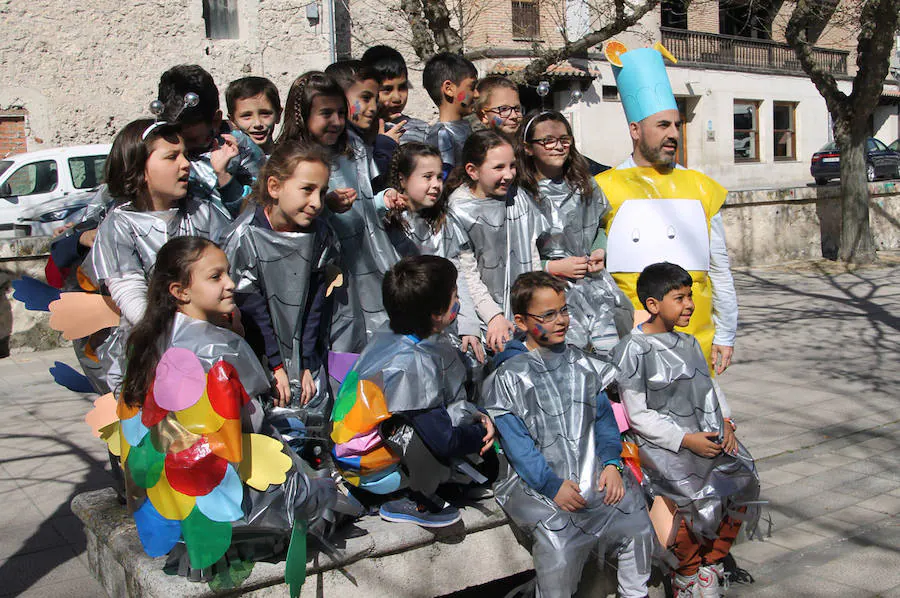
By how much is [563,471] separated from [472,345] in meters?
0.65

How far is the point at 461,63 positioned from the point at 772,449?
294 cm

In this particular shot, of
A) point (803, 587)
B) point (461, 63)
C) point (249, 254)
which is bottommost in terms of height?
point (803, 587)

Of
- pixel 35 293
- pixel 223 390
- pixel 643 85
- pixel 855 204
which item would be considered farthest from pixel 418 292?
pixel 855 204

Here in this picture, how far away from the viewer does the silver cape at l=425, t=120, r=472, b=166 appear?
4.32 metres

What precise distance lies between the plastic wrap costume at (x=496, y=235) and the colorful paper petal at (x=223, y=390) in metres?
1.30

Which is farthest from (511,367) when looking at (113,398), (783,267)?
(783,267)

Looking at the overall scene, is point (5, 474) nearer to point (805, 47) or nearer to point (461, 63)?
point (461, 63)

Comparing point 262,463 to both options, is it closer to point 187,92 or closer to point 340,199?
point 340,199

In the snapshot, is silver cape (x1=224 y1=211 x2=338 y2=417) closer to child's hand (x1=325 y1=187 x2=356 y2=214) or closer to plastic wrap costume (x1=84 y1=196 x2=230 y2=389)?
child's hand (x1=325 y1=187 x2=356 y2=214)

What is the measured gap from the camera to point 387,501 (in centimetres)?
323

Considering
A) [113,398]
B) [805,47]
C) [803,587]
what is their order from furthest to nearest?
[805,47], [803,587], [113,398]

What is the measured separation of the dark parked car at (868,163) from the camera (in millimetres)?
24625

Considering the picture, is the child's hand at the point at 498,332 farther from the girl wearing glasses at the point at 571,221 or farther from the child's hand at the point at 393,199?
the child's hand at the point at 393,199

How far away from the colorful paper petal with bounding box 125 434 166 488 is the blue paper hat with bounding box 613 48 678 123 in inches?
96.9
